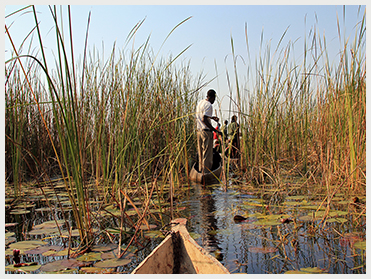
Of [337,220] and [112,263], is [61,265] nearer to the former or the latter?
[112,263]

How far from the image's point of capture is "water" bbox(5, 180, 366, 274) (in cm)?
184

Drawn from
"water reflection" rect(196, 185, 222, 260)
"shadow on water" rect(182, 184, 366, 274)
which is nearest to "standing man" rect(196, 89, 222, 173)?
"water reflection" rect(196, 185, 222, 260)

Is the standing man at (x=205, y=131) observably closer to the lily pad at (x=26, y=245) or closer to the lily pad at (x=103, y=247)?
the lily pad at (x=103, y=247)

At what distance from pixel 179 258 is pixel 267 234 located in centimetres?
100

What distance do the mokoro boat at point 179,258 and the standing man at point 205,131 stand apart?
3410 millimetres

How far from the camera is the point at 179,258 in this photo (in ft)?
5.40

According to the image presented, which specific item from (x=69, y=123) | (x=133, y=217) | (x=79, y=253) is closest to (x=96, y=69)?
(x=133, y=217)

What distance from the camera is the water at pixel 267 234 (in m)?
1.84

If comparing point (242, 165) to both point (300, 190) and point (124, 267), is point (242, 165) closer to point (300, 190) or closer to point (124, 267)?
point (300, 190)

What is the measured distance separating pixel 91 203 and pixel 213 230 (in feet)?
5.07

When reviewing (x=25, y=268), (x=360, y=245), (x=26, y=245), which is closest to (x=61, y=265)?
(x=25, y=268)

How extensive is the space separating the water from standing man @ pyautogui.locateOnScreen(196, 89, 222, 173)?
62.4 inches

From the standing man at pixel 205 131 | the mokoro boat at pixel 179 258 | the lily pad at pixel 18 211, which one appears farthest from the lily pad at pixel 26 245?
the standing man at pixel 205 131

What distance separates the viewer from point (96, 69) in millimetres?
3938
